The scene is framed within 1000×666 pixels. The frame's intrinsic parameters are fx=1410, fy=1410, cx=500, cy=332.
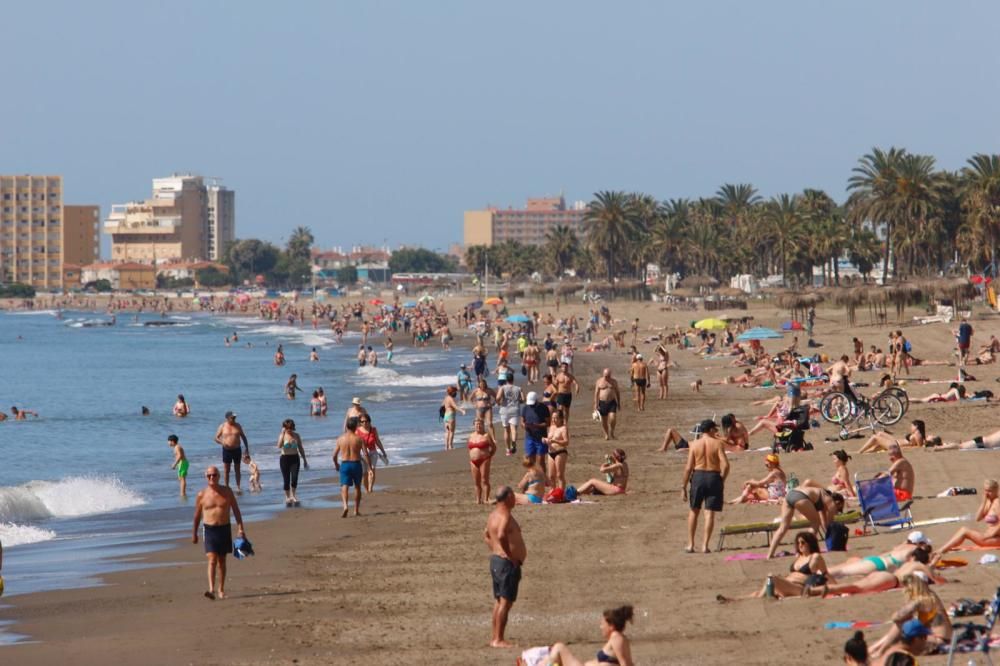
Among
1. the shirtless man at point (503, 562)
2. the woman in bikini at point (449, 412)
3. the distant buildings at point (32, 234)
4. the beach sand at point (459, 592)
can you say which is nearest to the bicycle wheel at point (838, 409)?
the beach sand at point (459, 592)

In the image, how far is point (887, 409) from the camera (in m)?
21.1

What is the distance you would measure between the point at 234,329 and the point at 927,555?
298 feet

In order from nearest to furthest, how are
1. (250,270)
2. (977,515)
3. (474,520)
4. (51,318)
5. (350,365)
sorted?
(977,515)
(474,520)
(350,365)
(51,318)
(250,270)

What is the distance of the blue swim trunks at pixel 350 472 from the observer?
1605 cm

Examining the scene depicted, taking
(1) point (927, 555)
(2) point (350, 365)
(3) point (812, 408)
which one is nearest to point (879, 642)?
(1) point (927, 555)

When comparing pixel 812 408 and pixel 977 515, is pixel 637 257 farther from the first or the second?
pixel 977 515

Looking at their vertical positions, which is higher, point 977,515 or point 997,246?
point 997,246

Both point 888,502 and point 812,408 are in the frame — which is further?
point 812,408

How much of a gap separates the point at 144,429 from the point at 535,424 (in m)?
17.9

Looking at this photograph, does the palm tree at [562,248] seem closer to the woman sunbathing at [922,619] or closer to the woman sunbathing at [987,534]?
Result: the woman sunbathing at [987,534]

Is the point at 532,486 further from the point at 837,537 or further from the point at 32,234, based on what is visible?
the point at 32,234

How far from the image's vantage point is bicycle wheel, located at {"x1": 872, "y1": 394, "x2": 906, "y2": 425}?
829 inches

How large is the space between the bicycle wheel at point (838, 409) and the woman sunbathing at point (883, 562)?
10.4 metres

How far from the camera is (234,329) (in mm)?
98312
